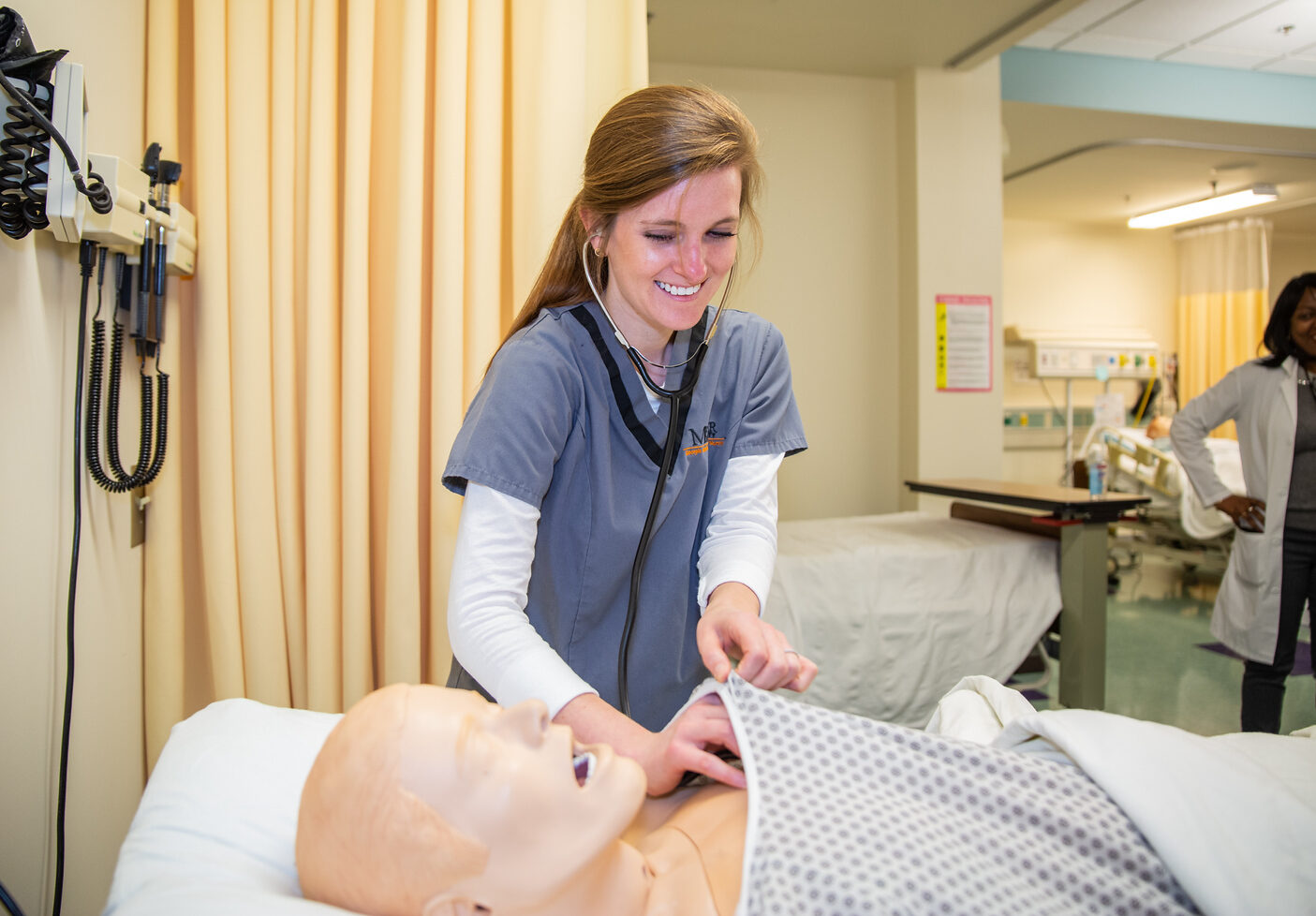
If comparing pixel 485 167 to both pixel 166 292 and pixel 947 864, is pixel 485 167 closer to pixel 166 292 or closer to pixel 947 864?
pixel 166 292

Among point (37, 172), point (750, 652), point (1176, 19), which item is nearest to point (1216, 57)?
point (1176, 19)

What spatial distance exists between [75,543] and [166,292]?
1.60ft

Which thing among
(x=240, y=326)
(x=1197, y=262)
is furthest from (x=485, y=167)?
(x=1197, y=262)

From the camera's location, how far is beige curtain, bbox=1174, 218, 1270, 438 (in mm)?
5961

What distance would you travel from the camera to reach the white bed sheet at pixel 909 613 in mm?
2273

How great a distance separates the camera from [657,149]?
2.93 ft

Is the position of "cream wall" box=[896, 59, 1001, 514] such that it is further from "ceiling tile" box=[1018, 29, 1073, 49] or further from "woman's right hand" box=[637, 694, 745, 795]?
"woman's right hand" box=[637, 694, 745, 795]

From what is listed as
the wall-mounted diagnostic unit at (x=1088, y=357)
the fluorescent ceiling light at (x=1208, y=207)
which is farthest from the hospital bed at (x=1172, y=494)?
the fluorescent ceiling light at (x=1208, y=207)

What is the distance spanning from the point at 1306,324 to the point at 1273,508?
55 centimetres

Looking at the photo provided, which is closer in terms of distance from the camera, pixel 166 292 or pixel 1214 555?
pixel 166 292

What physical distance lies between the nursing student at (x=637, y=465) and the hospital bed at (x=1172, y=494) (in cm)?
392

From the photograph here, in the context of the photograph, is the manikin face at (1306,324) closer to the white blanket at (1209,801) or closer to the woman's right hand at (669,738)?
the white blanket at (1209,801)

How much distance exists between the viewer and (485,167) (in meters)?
1.57

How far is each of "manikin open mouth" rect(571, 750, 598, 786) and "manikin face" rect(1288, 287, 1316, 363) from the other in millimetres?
2622
